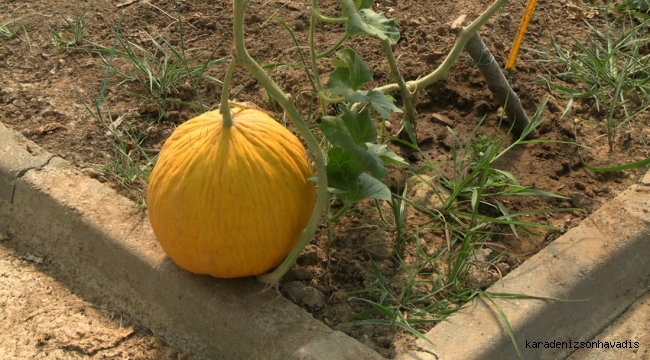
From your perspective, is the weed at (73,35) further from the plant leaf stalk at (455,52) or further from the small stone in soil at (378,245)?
the small stone in soil at (378,245)

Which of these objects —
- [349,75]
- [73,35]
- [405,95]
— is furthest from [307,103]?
[73,35]

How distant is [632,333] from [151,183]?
157cm

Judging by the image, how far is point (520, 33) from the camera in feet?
10.6

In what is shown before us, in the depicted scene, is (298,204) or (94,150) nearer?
(298,204)

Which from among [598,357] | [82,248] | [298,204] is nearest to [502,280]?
[598,357]

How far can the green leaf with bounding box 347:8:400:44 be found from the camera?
213cm

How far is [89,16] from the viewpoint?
3748 millimetres

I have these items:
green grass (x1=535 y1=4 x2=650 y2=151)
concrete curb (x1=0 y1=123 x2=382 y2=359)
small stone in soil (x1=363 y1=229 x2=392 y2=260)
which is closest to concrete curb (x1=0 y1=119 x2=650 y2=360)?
concrete curb (x1=0 y1=123 x2=382 y2=359)

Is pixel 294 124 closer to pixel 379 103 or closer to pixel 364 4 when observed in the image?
pixel 379 103

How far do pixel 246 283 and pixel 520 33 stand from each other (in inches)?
59.6

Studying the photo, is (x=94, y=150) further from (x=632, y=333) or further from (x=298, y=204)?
(x=632, y=333)

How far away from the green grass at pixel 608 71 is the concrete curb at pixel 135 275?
4.93 feet

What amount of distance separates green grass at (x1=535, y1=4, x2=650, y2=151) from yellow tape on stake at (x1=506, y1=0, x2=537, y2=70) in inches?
6.1

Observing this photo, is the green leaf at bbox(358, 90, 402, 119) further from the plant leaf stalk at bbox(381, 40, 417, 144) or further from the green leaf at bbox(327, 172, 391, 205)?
the plant leaf stalk at bbox(381, 40, 417, 144)
